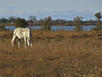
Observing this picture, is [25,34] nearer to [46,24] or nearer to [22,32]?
[22,32]

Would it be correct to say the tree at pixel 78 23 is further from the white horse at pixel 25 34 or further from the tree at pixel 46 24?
the white horse at pixel 25 34

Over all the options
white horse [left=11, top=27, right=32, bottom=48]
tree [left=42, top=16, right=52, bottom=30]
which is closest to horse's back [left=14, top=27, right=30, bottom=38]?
white horse [left=11, top=27, right=32, bottom=48]

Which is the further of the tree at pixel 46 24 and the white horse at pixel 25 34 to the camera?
the tree at pixel 46 24

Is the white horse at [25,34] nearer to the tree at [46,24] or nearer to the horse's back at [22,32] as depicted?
the horse's back at [22,32]

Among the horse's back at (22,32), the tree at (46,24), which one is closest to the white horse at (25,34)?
the horse's back at (22,32)

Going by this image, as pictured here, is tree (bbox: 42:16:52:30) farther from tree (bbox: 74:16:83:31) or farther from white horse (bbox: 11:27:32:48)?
white horse (bbox: 11:27:32:48)

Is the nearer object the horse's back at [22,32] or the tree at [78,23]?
the horse's back at [22,32]

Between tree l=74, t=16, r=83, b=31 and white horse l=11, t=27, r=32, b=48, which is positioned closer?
white horse l=11, t=27, r=32, b=48

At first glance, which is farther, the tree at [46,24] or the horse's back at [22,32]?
the tree at [46,24]

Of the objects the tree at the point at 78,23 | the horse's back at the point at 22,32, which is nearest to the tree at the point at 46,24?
the tree at the point at 78,23

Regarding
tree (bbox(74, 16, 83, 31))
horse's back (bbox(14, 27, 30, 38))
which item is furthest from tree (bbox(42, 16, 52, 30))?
horse's back (bbox(14, 27, 30, 38))

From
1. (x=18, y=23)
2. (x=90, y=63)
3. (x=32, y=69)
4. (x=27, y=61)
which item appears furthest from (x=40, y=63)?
(x=18, y=23)

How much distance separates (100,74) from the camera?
8523 mm

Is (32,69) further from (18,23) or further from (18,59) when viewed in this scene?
(18,23)
